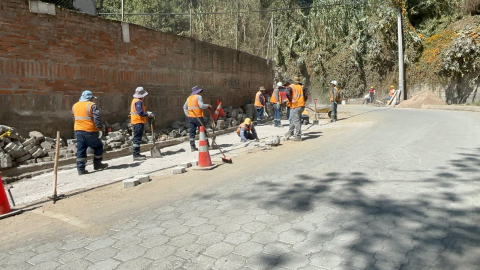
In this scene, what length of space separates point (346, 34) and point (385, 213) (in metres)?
33.0

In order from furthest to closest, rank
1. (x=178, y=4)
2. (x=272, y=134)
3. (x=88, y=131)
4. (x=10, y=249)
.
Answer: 1. (x=178, y=4)
2. (x=272, y=134)
3. (x=88, y=131)
4. (x=10, y=249)

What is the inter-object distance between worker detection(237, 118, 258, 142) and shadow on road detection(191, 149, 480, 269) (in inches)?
185

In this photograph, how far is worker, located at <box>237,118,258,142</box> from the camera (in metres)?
10.7

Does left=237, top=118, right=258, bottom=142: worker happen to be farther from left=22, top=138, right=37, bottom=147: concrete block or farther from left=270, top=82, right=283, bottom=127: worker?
left=22, top=138, right=37, bottom=147: concrete block

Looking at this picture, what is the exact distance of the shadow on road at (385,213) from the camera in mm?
3160

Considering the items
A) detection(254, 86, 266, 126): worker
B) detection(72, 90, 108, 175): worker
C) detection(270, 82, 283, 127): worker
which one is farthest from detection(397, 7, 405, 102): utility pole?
detection(72, 90, 108, 175): worker

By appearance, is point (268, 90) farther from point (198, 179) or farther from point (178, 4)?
point (178, 4)

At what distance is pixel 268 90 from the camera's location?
19.0 m

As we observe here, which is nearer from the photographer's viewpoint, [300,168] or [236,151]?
[300,168]

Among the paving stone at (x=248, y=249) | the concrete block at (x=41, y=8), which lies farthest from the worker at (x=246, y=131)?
the paving stone at (x=248, y=249)

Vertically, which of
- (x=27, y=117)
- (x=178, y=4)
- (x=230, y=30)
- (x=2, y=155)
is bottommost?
(x=2, y=155)

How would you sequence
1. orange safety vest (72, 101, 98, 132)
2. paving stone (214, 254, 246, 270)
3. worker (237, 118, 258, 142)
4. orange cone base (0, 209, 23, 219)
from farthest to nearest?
1. worker (237, 118, 258, 142)
2. orange safety vest (72, 101, 98, 132)
3. orange cone base (0, 209, 23, 219)
4. paving stone (214, 254, 246, 270)

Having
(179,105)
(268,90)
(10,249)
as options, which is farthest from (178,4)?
(10,249)

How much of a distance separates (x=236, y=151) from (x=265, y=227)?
17.6 ft
